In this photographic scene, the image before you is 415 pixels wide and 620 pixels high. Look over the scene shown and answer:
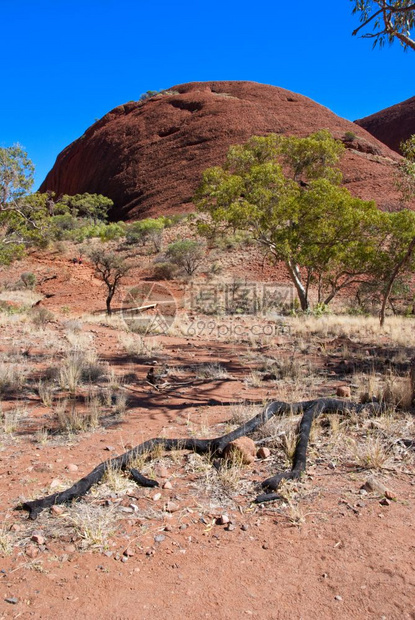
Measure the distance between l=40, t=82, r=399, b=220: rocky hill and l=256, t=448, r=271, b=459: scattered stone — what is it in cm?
3363

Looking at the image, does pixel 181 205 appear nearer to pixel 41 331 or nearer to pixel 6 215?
pixel 6 215

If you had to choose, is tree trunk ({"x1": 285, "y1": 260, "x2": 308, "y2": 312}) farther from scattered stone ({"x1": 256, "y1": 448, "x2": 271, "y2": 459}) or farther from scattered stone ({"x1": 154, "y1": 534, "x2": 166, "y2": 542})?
scattered stone ({"x1": 154, "y1": 534, "x2": 166, "y2": 542})

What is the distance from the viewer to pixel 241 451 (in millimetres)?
3232

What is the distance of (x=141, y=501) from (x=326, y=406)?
6.60 feet

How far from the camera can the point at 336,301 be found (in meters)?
19.6

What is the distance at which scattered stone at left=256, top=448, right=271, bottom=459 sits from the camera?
132 inches

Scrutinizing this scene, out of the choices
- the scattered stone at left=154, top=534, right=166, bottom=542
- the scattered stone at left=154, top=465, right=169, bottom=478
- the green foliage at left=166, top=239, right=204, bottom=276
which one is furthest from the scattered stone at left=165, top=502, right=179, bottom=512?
the green foliage at left=166, top=239, right=204, bottom=276

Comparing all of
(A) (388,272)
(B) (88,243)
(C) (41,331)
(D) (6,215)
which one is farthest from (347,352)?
(B) (88,243)

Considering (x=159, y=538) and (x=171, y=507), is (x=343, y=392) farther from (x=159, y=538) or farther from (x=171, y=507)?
(x=159, y=538)

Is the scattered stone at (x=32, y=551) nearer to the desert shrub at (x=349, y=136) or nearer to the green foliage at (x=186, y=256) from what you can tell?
the green foliage at (x=186, y=256)

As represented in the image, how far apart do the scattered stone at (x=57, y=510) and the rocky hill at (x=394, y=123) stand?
230ft

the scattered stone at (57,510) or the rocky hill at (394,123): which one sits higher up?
the rocky hill at (394,123)

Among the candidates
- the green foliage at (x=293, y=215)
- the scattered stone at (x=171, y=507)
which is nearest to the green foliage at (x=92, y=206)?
the green foliage at (x=293, y=215)

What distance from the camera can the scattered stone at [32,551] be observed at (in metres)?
2.26
